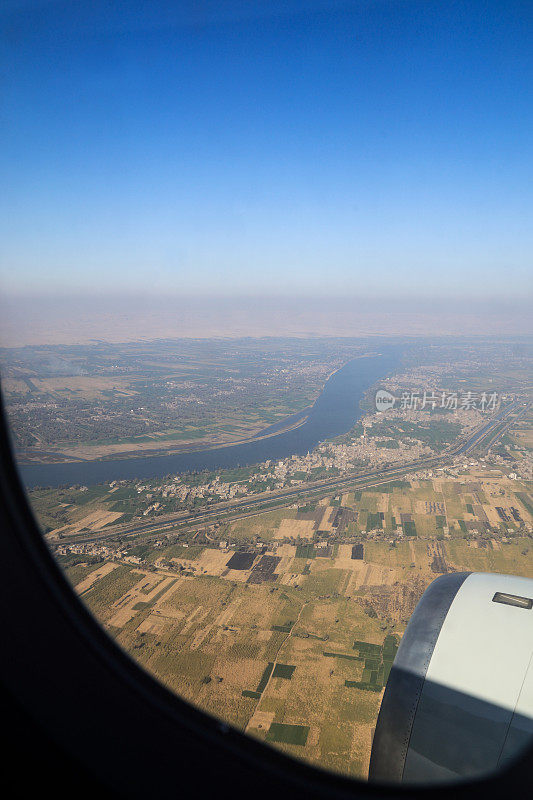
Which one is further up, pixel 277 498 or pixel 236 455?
pixel 277 498

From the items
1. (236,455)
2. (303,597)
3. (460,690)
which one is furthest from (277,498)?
(460,690)

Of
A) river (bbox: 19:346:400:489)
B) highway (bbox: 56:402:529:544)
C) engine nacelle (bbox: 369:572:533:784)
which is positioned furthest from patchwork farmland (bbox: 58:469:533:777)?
river (bbox: 19:346:400:489)

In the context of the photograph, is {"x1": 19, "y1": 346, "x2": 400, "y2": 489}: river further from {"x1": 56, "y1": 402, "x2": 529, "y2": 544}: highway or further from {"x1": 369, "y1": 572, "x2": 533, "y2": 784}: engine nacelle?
{"x1": 369, "y1": 572, "x2": 533, "y2": 784}: engine nacelle

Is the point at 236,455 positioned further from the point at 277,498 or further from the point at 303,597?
the point at 303,597

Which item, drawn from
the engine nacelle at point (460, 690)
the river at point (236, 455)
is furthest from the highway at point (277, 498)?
the engine nacelle at point (460, 690)

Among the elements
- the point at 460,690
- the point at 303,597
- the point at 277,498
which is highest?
the point at 460,690

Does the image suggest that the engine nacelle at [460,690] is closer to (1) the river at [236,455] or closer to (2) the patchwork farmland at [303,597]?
(2) the patchwork farmland at [303,597]

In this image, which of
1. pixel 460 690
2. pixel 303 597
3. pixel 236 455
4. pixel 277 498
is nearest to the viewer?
pixel 460 690
